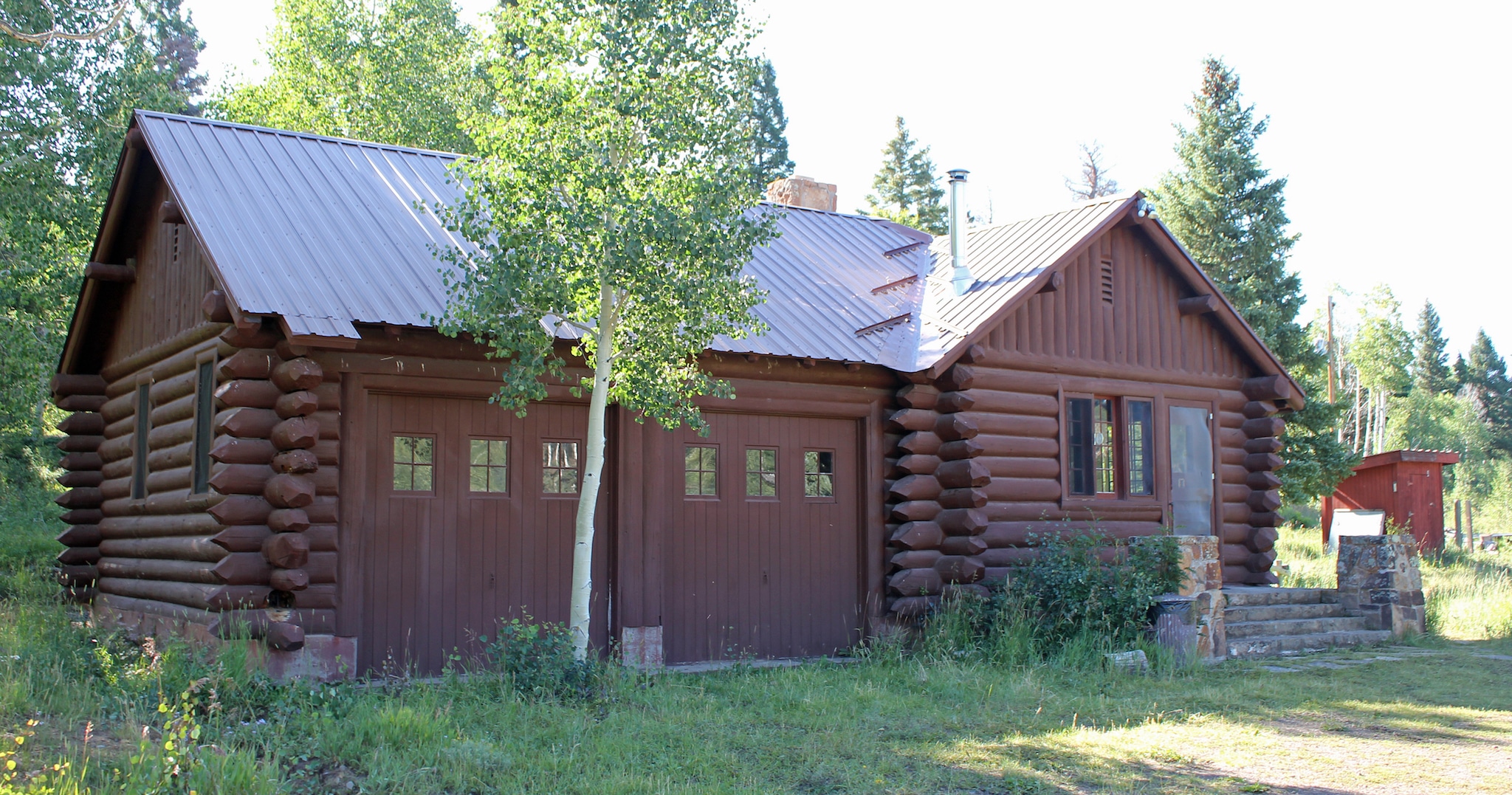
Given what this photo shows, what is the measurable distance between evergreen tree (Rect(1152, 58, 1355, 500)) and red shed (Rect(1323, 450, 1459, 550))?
1.90m

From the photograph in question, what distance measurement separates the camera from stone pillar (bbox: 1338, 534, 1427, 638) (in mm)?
15039

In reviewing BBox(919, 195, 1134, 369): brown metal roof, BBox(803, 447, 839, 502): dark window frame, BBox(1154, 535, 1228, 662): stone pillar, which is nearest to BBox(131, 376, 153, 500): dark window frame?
BBox(803, 447, 839, 502): dark window frame

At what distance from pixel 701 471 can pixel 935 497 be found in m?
2.89

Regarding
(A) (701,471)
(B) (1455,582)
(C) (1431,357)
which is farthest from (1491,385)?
(A) (701,471)

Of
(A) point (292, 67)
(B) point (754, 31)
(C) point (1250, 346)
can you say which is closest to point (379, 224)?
(B) point (754, 31)

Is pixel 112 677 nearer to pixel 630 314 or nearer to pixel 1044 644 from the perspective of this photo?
pixel 630 314

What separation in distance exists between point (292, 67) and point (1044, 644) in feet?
75.9

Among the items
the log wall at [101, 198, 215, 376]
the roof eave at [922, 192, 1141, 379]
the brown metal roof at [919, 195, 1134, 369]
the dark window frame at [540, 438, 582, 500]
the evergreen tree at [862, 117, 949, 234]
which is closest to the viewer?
the log wall at [101, 198, 215, 376]

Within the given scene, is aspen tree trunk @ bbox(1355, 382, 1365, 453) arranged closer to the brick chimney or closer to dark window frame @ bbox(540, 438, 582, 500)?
the brick chimney

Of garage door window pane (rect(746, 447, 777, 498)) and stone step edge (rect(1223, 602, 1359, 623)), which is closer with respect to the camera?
garage door window pane (rect(746, 447, 777, 498))

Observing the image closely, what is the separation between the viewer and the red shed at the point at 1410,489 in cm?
2517

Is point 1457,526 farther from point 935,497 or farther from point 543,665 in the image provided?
point 543,665

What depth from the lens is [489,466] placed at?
39.4 feet

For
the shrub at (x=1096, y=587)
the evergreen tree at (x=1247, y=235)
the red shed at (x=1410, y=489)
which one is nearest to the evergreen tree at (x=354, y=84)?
the evergreen tree at (x=1247, y=235)
